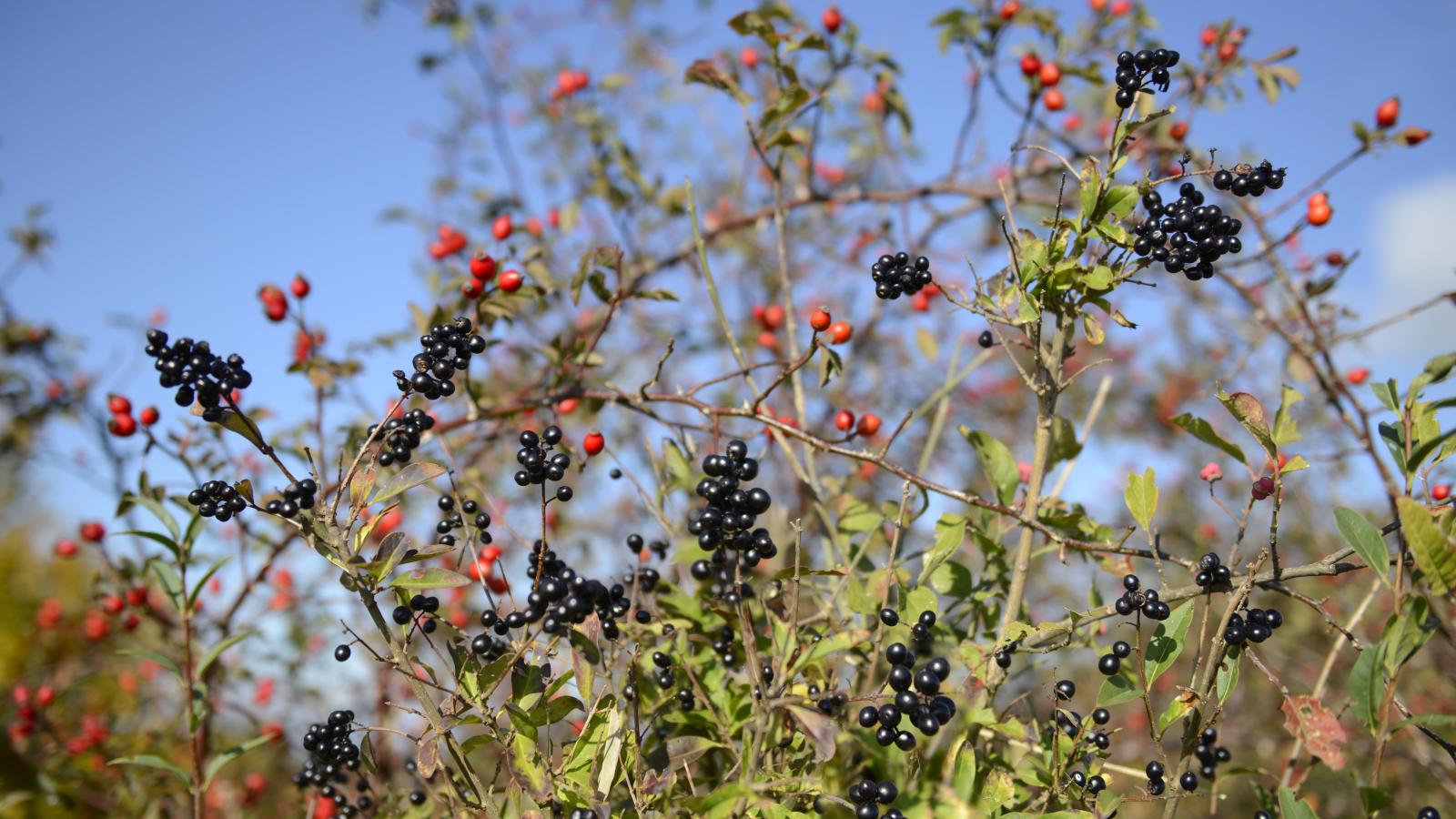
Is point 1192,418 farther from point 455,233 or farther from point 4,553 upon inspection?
point 4,553

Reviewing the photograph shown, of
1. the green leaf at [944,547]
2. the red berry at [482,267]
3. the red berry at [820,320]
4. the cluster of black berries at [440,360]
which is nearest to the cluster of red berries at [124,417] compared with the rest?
the red berry at [482,267]

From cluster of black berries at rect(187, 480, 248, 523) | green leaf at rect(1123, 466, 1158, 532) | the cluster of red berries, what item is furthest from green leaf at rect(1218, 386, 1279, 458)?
the cluster of red berries

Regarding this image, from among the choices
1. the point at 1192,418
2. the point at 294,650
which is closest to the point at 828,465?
the point at 1192,418

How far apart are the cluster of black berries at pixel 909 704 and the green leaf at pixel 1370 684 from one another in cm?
53

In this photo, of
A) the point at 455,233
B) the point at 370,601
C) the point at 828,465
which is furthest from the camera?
the point at 828,465

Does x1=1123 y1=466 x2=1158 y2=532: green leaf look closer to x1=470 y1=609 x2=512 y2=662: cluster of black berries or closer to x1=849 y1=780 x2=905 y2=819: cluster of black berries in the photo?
x1=849 y1=780 x2=905 y2=819: cluster of black berries

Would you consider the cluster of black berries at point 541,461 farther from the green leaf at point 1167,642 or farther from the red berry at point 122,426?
the red berry at point 122,426

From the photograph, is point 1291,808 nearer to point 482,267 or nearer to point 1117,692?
point 1117,692

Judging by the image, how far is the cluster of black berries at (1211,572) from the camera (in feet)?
3.85

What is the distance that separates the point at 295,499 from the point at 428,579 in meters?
0.23

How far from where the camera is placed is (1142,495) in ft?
4.30

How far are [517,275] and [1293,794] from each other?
1759 millimetres

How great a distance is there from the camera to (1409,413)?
48.5 inches

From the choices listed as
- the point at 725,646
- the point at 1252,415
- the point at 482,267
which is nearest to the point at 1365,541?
the point at 1252,415
